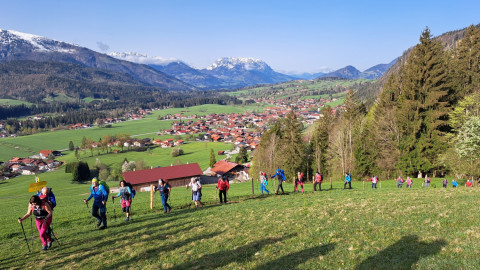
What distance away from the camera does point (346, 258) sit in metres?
8.19

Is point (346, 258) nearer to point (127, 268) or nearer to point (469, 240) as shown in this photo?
point (469, 240)

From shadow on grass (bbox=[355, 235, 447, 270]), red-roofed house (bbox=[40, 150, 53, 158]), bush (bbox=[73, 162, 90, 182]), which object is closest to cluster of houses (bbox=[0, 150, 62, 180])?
red-roofed house (bbox=[40, 150, 53, 158])

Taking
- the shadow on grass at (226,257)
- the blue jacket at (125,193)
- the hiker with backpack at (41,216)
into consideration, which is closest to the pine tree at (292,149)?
the blue jacket at (125,193)

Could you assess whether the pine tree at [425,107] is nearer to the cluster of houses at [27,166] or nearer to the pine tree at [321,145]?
the pine tree at [321,145]

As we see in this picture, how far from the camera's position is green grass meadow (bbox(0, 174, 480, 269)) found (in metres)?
8.15

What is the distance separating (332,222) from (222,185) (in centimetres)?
1040

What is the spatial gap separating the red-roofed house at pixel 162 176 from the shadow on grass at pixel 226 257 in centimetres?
5782

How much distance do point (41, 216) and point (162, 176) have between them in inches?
2228

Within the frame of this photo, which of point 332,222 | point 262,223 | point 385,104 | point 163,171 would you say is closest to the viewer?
point 332,222

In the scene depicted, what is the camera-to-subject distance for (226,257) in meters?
9.29

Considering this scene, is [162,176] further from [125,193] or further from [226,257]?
[226,257]

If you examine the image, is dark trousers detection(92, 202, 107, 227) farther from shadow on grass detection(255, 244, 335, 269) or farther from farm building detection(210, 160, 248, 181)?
farm building detection(210, 160, 248, 181)

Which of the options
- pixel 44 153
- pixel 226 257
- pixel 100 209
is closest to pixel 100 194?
pixel 100 209

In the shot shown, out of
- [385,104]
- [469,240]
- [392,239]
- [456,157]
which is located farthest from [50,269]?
[385,104]
